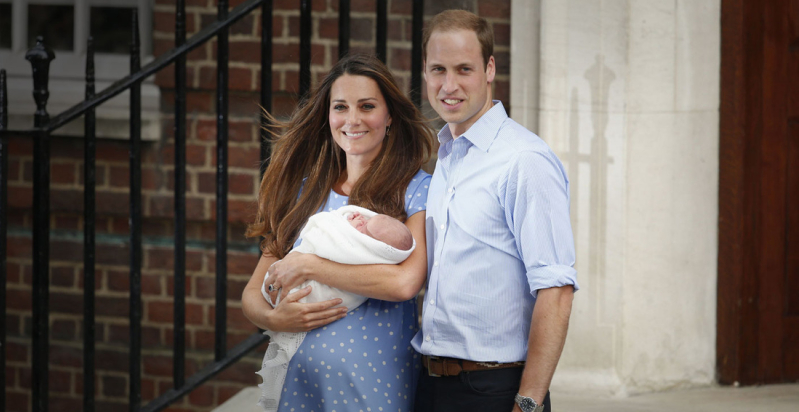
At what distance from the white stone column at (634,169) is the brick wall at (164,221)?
765mm

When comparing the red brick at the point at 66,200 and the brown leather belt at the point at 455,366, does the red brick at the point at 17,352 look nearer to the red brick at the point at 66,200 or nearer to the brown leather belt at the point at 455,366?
the red brick at the point at 66,200

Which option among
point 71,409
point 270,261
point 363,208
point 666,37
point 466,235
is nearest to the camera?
point 466,235

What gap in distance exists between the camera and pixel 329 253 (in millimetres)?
1971

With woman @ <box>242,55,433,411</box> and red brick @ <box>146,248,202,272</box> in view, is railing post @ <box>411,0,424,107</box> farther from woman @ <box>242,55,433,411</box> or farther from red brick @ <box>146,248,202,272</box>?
red brick @ <box>146,248,202,272</box>

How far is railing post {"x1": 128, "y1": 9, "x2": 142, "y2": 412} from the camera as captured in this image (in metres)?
2.67

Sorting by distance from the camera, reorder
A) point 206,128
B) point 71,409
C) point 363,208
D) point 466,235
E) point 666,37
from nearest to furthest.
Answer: point 466,235 → point 363,208 → point 666,37 → point 206,128 → point 71,409

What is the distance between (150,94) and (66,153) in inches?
20.2

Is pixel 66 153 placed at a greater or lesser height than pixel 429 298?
greater

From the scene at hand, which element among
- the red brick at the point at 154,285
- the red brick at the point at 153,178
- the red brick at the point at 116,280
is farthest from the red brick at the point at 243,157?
the red brick at the point at 116,280

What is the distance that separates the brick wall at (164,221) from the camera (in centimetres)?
369

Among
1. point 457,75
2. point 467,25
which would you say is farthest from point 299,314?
point 467,25

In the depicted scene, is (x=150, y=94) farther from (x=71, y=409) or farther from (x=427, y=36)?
(x=427, y=36)

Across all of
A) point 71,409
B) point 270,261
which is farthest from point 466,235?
point 71,409

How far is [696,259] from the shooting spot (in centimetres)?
313
